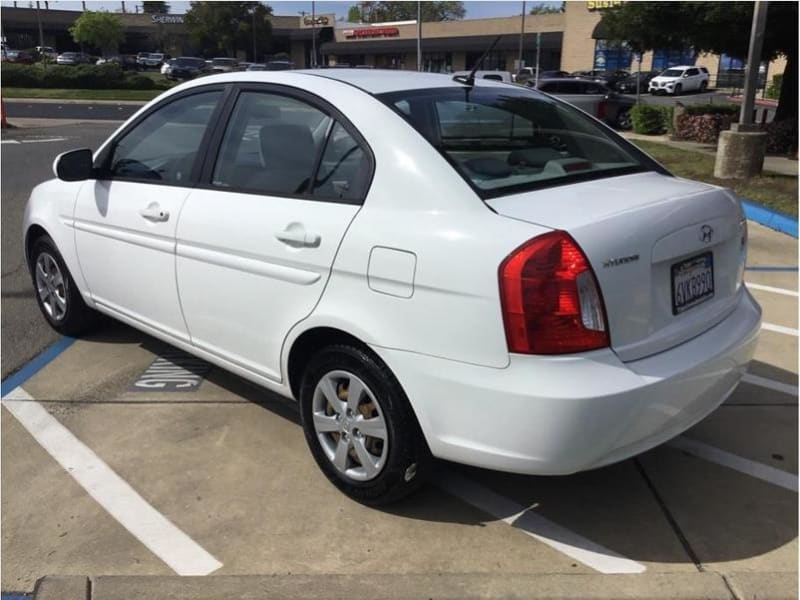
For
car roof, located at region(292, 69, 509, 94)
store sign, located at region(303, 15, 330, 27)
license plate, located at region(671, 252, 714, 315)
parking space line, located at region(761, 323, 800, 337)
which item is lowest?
parking space line, located at region(761, 323, 800, 337)

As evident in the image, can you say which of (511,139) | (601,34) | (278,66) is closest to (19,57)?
(601,34)

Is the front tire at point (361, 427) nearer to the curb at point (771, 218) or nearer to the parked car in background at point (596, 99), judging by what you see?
the curb at point (771, 218)

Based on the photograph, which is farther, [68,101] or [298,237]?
[68,101]

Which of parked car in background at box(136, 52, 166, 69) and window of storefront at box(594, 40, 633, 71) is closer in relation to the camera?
window of storefront at box(594, 40, 633, 71)

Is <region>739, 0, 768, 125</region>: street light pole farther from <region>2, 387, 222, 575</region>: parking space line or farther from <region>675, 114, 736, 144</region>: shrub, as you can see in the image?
<region>2, 387, 222, 575</region>: parking space line

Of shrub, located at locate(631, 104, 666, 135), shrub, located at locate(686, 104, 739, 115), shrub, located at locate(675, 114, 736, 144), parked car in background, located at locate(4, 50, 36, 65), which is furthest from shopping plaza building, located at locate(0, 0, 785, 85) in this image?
shrub, located at locate(675, 114, 736, 144)

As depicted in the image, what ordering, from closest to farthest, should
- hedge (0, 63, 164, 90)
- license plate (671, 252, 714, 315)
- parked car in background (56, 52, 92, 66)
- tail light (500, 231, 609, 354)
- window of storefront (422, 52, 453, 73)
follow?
tail light (500, 231, 609, 354) → license plate (671, 252, 714, 315) → hedge (0, 63, 164, 90) → parked car in background (56, 52, 92, 66) → window of storefront (422, 52, 453, 73)

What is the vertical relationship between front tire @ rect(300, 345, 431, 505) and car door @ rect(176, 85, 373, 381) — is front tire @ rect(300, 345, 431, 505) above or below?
below

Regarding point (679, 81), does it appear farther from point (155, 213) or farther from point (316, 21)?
point (155, 213)

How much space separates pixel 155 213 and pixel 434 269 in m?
1.84

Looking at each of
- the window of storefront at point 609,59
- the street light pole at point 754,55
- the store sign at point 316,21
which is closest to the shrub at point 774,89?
the window of storefront at point 609,59

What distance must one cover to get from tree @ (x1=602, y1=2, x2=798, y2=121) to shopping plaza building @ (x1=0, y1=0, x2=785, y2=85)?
2535cm

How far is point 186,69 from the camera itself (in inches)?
1987

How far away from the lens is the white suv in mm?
43906
